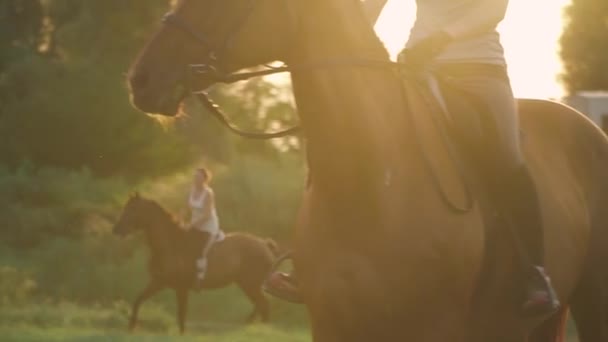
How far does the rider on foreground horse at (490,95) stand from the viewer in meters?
6.84

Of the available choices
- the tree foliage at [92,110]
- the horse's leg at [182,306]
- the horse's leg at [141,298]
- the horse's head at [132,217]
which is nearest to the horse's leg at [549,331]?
the horse's leg at [141,298]

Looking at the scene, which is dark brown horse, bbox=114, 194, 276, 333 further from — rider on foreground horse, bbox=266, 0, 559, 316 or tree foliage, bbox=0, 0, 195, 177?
tree foliage, bbox=0, 0, 195, 177

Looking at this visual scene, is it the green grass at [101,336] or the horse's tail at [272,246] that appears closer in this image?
the green grass at [101,336]

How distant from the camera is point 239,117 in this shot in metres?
44.9

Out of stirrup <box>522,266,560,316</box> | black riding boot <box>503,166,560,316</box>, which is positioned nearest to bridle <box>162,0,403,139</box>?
black riding boot <box>503,166,560,316</box>

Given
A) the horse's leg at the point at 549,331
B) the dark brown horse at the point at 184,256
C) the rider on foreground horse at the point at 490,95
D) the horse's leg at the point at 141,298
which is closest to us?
the rider on foreground horse at the point at 490,95

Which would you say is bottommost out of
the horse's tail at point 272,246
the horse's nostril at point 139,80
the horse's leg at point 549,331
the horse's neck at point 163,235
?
the horse's tail at point 272,246

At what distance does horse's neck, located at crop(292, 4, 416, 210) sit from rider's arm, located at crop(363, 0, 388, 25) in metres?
0.60

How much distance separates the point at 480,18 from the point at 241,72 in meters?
1.25

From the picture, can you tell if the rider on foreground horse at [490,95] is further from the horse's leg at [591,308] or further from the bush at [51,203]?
the bush at [51,203]

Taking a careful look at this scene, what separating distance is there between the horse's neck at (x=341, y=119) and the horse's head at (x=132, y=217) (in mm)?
17841

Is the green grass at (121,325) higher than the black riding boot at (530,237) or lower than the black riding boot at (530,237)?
lower

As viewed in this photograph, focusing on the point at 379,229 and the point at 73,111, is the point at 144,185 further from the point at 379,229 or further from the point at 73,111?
the point at 379,229

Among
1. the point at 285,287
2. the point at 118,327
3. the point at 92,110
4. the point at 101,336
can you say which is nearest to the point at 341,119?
the point at 285,287
